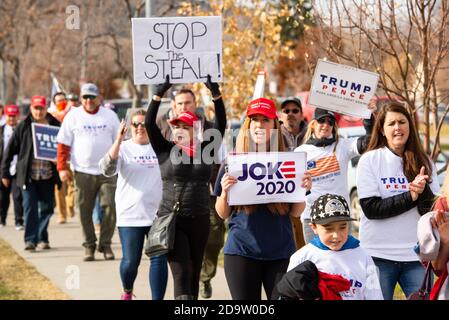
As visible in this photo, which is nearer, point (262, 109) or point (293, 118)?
point (262, 109)

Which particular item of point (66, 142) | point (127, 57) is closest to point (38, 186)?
point (66, 142)

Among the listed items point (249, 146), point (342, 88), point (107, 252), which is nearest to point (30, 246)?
point (107, 252)

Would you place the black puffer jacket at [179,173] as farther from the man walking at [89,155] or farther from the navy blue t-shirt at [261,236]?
the man walking at [89,155]

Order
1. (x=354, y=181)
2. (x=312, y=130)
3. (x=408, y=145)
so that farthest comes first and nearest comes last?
(x=354, y=181) → (x=312, y=130) → (x=408, y=145)

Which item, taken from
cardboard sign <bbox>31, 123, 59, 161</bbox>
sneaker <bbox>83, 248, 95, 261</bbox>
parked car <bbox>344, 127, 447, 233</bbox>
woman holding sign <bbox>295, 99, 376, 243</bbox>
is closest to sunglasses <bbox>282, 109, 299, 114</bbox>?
woman holding sign <bbox>295, 99, 376, 243</bbox>

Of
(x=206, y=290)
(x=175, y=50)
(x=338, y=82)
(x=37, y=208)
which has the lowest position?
(x=206, y=290)

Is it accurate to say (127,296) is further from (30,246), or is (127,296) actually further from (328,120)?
(30,246)

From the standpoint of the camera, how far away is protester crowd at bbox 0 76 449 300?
16.8 feet

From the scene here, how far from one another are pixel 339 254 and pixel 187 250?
2.31 meters

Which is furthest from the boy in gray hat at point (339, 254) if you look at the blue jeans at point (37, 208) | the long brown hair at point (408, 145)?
the blue jeans at point (37, 208)

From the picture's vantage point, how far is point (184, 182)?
7.27 m

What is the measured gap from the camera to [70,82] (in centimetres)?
3481

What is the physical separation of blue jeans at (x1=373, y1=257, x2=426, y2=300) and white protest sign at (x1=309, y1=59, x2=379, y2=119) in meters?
1.47

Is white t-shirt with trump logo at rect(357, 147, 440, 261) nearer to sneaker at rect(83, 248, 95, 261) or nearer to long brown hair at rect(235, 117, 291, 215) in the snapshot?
long brown hair at rect(235, 117, 291, 215)
